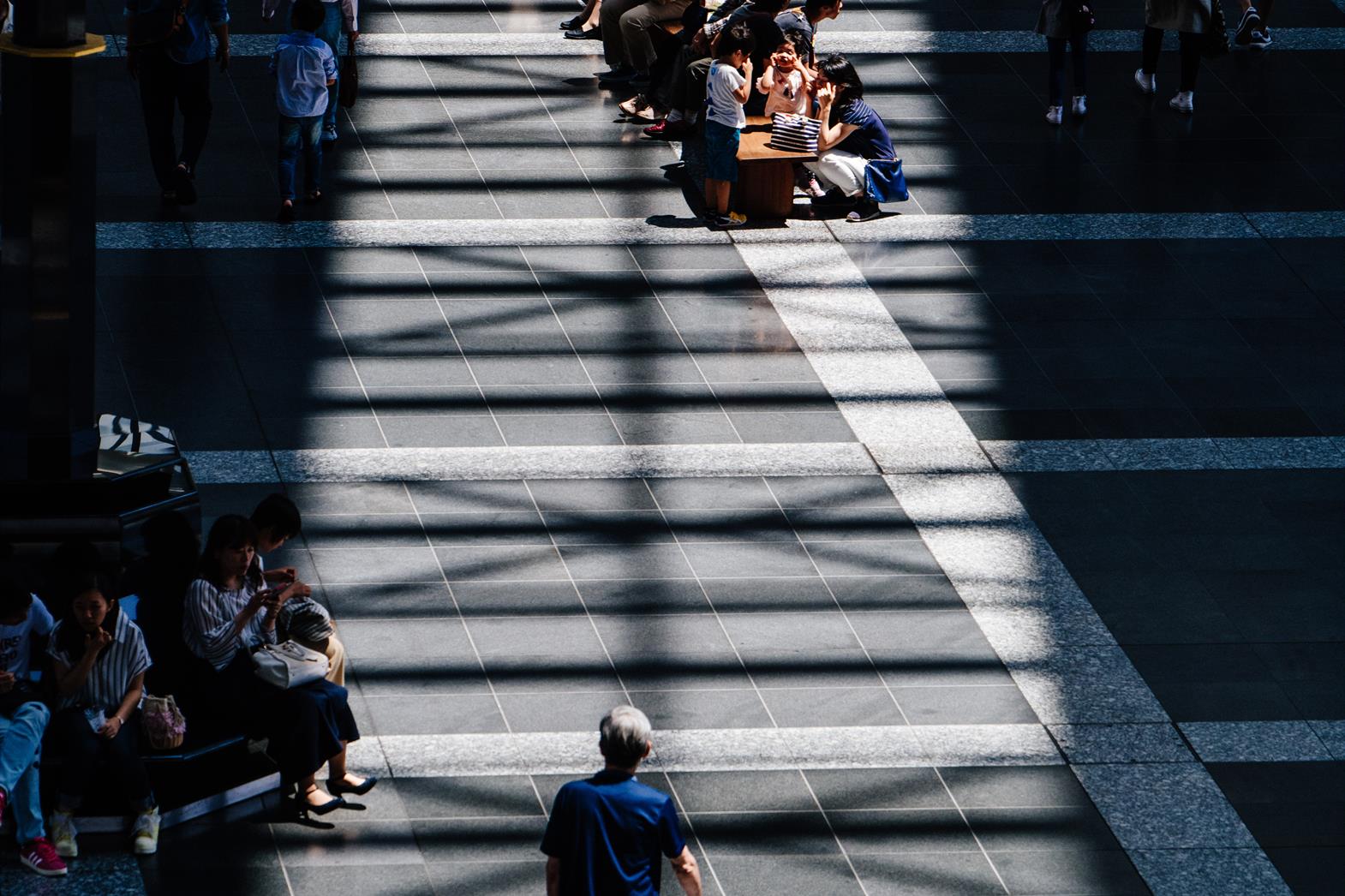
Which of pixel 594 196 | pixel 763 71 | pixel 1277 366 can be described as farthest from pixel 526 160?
pixel 1277 366

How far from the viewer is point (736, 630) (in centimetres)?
1090

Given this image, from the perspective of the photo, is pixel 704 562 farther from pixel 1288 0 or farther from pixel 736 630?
pixel 1288 0

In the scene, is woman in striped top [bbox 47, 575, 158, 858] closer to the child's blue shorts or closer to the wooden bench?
the child's blue shorts

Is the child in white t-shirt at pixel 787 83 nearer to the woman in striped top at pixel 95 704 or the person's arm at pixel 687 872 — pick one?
the woman in striped top at pixel 95 704

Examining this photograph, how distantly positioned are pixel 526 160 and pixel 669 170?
1115 mm

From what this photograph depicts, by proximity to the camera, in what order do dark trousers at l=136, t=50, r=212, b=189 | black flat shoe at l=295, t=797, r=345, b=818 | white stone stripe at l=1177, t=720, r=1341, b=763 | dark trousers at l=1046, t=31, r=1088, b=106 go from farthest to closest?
dark trousers at l=1046, t=31, r=1088, b=106
dark trousers at l=136, t=50, r=212, b=189
white stone stripe at l=1177, t=720, r=1341, b=763
black flat shoe at l=295, t=797, r=345, b=818

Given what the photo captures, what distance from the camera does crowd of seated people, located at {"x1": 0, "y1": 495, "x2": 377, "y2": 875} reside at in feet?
28.6

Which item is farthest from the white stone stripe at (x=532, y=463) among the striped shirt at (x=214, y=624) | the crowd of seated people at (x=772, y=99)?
the crowd of seated people at (x=772, y=99)

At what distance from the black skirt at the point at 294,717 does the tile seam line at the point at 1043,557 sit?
11.0 ft

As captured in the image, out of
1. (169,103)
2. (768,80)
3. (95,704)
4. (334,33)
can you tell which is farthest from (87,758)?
(768,80)

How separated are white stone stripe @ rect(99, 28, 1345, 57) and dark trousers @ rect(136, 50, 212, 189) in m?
2.98

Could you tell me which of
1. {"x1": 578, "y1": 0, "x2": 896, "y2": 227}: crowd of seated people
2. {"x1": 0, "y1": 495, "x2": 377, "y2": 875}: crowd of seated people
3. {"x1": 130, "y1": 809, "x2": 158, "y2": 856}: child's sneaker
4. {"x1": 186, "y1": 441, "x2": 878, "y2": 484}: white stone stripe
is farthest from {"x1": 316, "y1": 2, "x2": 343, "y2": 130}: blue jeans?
{"x1": 130, "y1": 809, "x2": 158, "y2": 856}: child's sneaker

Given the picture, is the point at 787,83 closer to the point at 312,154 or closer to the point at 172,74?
the point at 312,154

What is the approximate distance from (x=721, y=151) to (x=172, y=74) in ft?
13.0
